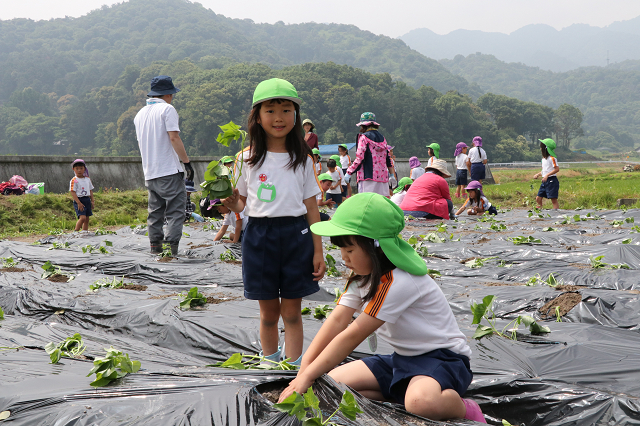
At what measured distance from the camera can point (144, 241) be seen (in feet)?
21.4

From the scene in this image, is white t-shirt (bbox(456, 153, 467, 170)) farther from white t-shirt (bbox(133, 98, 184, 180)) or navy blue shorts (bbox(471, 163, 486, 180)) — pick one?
white t-shirt (bbox(133, 98, 184, 180))

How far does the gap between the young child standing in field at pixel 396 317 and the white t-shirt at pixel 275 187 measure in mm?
524

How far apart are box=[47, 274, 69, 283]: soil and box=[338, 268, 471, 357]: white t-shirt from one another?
3282 mm

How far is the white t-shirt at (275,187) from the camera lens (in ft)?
8.05

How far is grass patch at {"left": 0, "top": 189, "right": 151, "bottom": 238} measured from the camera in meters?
9.17

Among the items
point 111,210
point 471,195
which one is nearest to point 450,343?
point 471,195

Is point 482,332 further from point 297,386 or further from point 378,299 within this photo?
point 297,386

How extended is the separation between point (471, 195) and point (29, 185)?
9.77m

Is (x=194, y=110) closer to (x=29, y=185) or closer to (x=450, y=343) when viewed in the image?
(x=29, y=185)

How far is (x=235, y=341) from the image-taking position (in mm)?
2795

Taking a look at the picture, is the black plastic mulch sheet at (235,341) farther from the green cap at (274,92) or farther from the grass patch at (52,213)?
the grass patch at (52,213)

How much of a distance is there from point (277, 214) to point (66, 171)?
1197cm

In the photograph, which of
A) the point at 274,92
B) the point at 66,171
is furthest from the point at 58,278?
the point at 66,171

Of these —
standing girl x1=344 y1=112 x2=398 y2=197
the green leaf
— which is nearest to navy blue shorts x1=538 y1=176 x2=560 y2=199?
standing girl x1=344 y1=112 x2=398 y2=197
